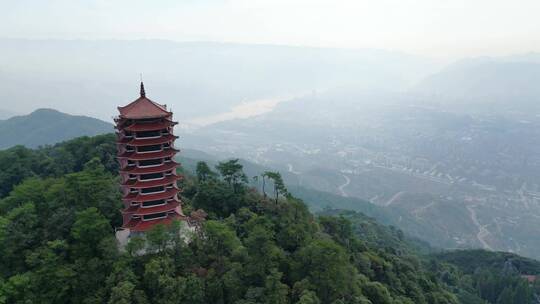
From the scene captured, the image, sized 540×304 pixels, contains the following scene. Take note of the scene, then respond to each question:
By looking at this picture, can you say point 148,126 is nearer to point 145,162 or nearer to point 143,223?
point 145,162

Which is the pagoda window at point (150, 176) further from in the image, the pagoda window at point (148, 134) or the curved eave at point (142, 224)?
the curved eave at point (142, 224)

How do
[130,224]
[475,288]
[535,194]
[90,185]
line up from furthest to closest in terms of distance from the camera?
[535,194] → [475,288] → [90,185] → [130,224]

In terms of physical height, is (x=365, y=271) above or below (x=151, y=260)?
below

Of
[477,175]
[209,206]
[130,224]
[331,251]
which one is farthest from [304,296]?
[477,175]

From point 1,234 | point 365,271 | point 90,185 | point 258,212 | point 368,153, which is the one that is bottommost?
point 368,153

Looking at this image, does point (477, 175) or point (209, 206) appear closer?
point (209, 206)

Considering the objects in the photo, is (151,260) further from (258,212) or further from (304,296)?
(258,212)

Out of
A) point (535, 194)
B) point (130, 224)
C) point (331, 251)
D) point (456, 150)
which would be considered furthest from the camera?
point (456, 150)

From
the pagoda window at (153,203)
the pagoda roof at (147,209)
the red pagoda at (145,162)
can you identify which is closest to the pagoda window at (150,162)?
the red pagoda at (145,162)
